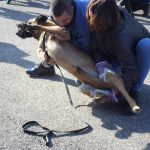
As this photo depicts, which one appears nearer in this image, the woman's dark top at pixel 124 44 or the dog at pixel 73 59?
the woman's dark top at pixel 124 44

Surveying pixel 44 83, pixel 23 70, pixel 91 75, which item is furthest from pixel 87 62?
pixel 23 70

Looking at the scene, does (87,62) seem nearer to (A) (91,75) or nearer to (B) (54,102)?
(A) (91,75)

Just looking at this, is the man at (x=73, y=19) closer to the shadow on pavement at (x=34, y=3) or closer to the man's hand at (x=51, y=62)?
the man's hand at (x=51, y=62)

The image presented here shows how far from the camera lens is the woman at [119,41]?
12.3 feet

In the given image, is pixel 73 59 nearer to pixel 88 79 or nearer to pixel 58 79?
pixel 88 79

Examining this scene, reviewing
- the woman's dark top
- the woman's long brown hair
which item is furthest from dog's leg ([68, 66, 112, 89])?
the woman's long brown hair

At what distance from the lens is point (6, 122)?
3.90 metres

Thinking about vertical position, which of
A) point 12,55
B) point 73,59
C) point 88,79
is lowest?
point 12,55

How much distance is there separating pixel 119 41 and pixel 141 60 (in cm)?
32

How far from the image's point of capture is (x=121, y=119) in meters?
3.98

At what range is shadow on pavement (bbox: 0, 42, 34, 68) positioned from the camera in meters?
5.42

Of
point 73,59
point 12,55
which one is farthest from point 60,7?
point 12,55

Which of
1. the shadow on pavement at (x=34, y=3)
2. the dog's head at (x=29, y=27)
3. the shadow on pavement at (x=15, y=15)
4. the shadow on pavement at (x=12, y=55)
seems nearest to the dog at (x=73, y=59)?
the dog's head at (x=29, y=27)

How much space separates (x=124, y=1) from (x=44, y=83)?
11.8 ft
